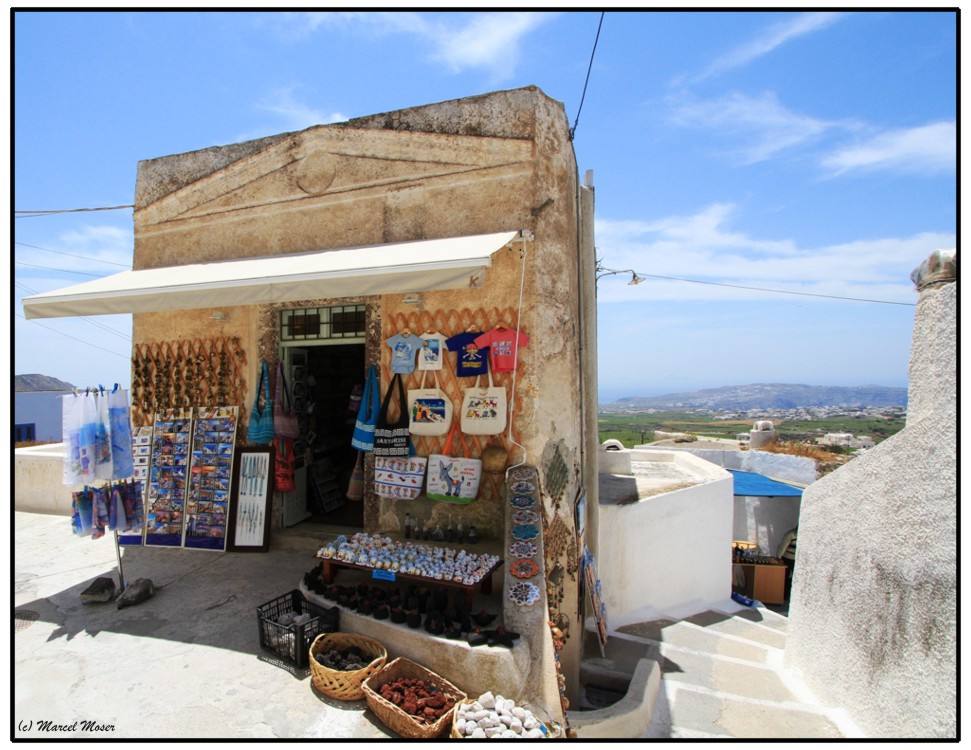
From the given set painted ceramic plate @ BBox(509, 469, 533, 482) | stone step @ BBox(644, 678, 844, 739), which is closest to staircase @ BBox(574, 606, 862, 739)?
stone step @ BBox(644, 678, 844, 739)

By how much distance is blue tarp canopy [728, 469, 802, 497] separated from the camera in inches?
530

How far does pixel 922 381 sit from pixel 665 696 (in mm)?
4499

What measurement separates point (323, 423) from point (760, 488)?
11281mm

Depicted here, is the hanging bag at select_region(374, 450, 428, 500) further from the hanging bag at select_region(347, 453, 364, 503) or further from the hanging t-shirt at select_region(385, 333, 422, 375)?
the hanging t-shirt at select_region(385, 333, 422, 375)

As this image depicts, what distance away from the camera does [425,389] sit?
562 cm

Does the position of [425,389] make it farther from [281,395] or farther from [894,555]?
[894,555]

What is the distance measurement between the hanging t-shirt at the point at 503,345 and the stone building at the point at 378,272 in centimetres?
8

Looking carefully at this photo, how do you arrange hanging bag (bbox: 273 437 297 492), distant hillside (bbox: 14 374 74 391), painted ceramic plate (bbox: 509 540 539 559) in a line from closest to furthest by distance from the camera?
1. painted ceramic plate (bbox: 509 540 539 559)
2. hanging bag (bbox: 273 437 297 492)
3. distant hillside (bbox: 14 374 74 391)

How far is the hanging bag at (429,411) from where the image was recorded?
5551 millimetres

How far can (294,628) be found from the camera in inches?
154

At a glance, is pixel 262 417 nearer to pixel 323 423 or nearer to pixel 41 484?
pixel 323 423

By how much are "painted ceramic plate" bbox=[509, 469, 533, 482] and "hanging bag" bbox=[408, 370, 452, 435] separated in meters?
0.85

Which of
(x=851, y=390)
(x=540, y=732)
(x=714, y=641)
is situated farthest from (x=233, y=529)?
(x=851, y=390)

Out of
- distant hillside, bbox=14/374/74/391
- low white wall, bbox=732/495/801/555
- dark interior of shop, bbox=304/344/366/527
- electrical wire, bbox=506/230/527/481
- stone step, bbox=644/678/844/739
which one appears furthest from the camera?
distant hillside, bbox=14/374/74/391
